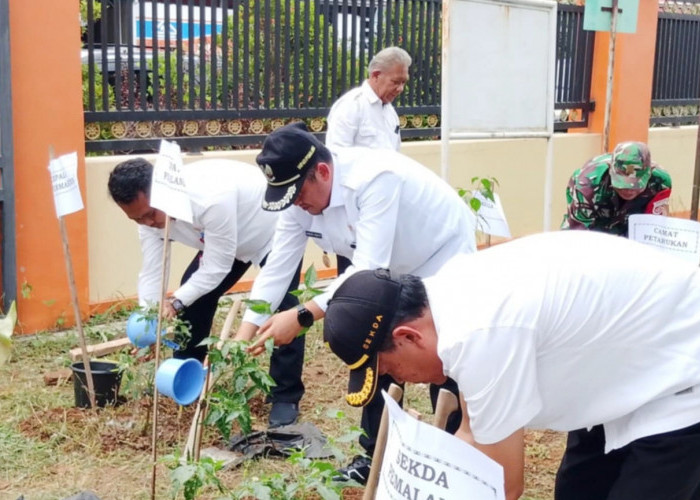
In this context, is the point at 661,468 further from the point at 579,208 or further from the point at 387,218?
the point at 579,208

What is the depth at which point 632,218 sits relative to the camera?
4.14 meters

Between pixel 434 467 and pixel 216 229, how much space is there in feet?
7.69

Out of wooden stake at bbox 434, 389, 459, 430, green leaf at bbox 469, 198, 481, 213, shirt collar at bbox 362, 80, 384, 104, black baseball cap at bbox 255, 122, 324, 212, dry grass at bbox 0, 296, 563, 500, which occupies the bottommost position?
dry grass at bbox 0, 296, 563, 500

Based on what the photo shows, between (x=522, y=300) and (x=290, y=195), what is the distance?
1.36 metres

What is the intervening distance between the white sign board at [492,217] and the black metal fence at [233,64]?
80.9 inches

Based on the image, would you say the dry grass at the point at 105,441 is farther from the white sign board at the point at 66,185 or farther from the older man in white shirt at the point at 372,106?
the older man in white shirt at the point at 372,106

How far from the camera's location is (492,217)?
5.42 m

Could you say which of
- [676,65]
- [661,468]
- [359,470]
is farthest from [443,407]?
[676,65]

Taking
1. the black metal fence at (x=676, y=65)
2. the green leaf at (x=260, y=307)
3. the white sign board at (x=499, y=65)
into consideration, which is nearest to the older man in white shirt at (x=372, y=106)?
the white sign board at (x=499, y=65)

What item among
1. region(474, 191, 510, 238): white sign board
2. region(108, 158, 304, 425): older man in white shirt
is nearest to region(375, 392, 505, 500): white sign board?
region(108, 158, 304, 425): older man in white shirt

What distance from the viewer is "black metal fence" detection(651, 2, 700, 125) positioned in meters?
10.1

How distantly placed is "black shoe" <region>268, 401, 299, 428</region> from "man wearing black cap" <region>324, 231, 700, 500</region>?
2.31 metres

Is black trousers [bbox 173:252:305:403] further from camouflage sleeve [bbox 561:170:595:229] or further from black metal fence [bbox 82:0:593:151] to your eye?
black metal fence [bbox 82:0:593:151]

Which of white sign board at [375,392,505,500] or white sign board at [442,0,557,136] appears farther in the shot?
white sign board at [442,0,557,136]
